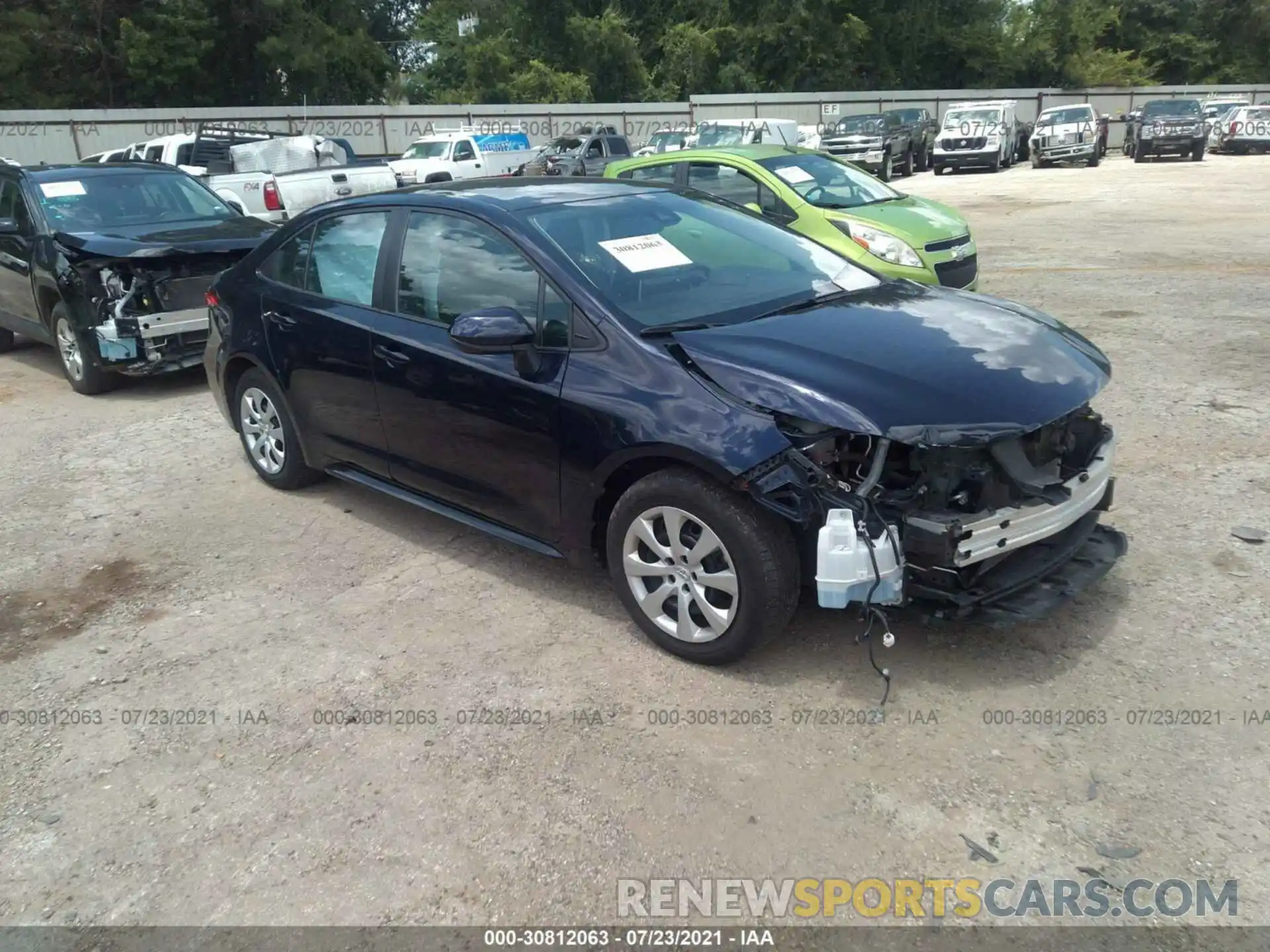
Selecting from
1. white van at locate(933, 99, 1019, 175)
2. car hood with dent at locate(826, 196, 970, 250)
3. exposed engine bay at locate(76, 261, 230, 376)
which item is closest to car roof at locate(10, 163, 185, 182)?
exposed engine bay at locate(76, 261, 230, 376)

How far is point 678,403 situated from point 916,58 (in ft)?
179

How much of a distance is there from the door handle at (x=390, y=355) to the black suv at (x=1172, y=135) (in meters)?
30.9

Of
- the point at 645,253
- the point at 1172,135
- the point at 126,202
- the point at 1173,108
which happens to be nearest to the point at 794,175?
the point at 645,253

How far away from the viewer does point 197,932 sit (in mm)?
2742

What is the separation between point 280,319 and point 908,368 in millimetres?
3301

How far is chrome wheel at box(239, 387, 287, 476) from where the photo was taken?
5.72 meters

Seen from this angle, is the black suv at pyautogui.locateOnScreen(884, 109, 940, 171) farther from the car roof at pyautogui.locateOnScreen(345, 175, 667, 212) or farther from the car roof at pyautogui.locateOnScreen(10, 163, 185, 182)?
the car roof at pyautogui.locateOnScreen(345, 175, 667, 212)

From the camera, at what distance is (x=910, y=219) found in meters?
8.67

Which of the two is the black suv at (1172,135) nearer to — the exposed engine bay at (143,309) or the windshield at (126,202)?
the windshield at (126,202)

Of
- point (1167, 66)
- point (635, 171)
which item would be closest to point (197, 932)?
point (635, 171)

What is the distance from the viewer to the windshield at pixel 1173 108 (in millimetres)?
30266

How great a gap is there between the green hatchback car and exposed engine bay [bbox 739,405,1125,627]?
15.1 ft

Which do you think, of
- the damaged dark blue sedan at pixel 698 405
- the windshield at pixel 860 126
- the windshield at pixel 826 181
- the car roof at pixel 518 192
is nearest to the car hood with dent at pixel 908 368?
the damaged dark blue sedan at pixel 698 405

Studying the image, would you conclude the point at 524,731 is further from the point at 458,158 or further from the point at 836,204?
the point at 458,158
